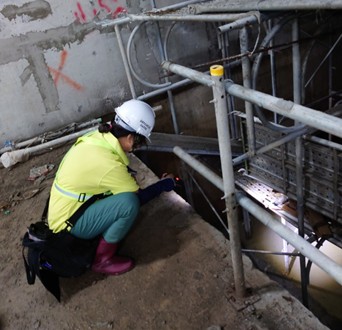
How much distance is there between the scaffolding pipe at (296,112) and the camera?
1.05 metres

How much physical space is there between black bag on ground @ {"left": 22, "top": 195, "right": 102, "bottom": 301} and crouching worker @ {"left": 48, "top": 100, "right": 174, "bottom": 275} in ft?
0.16

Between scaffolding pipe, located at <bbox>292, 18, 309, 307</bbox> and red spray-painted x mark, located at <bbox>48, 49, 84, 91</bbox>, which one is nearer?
scaffolding pipe, located at <bbox>292, 18, 309, 307</bbox>

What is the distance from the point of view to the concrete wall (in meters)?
3.59

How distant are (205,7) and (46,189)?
2223mm

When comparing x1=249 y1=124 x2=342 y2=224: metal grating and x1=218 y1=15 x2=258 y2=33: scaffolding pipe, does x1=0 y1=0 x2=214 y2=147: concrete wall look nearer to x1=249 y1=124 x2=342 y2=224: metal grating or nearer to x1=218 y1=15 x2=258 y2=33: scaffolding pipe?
x1=249 y1=124 x2=342 y2=224: metal grating

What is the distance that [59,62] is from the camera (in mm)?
3838

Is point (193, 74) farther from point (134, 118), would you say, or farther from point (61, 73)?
point (61, 73)

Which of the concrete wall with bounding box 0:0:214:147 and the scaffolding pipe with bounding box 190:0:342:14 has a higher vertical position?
the scaffolding pipe with bounding box 190:0:342:14

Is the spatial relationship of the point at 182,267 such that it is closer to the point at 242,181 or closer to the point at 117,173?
the point at 117,173

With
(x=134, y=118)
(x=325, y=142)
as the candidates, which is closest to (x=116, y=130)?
(x=134, y=118)

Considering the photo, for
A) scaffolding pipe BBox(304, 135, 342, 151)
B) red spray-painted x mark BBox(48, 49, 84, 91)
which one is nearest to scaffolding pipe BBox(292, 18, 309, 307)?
scaffolding pipe BBox(304, 135, 342, 151)

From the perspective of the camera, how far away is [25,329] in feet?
7.02

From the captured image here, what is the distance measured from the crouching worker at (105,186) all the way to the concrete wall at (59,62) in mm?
1882

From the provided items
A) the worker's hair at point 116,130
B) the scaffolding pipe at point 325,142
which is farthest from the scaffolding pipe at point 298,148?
the worker's hair at point 116,130
